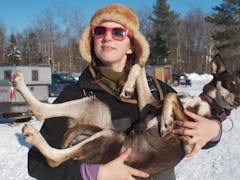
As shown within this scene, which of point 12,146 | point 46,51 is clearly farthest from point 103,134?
point 46,51

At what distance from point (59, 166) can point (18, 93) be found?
8977mm

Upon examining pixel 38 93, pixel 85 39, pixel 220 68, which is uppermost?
pixel 85 39

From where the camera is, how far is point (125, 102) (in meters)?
2.65

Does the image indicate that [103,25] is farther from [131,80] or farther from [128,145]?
[128,145]

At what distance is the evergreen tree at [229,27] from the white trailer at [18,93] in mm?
24583

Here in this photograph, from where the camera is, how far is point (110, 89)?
2.69 m

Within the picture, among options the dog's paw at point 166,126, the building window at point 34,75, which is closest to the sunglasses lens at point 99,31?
the dog's paw at point 166,126

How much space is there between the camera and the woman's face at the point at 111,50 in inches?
107

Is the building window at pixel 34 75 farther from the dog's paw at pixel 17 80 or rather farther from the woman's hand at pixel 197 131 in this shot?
the woman's hand at pixel 197 131

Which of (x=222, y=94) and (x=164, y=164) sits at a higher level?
(x=222, y=94)

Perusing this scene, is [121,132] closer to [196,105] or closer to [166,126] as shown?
[166,126]

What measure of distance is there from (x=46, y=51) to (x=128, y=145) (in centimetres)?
5863

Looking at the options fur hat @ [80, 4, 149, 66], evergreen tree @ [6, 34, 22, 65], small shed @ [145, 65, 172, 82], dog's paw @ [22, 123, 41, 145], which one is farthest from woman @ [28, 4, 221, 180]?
evergreen tree @ [6, 34, 22, 65]

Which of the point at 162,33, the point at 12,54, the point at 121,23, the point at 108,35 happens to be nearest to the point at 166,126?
the point at 108,35
